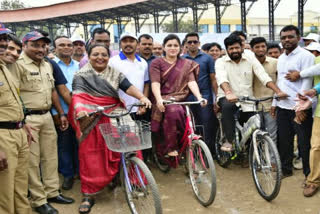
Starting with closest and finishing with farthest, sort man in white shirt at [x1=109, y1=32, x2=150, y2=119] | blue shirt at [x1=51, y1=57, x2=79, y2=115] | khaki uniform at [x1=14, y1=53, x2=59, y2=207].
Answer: khaki uniform at [x1=14, y1=53, x2=59, y2=207]
blue shirt at [x1=51, y1=57, x2=79, y2=115]
man in white shirt at [x1=109, y1=32, x2=150, y2=119]

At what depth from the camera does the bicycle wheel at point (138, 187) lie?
297 centimetres

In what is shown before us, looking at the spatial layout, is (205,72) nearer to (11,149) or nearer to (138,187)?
(138,187)

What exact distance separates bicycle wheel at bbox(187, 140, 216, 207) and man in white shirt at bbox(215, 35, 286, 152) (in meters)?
0.62

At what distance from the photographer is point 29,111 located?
3.26m

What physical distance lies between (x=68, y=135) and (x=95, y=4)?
47.5ft

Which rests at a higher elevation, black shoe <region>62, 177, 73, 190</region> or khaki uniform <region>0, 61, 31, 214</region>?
khaki uniform <region>0, 61, 31, 214</region>

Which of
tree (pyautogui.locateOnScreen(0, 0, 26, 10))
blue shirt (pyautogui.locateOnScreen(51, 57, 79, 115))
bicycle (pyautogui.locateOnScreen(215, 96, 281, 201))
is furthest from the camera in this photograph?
tree (pyautogui.locateOnScreen(0, 0, 26, 10))

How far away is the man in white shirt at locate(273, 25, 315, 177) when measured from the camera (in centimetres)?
368

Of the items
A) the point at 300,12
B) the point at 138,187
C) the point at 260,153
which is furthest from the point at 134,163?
the point at 300,12

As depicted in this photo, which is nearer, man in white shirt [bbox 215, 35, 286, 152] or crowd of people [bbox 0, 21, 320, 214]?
crowd of people [bbox 0, 21, 320, 214]

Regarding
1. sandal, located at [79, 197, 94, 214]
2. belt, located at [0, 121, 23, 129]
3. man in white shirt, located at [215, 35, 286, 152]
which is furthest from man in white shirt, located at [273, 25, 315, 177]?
belt, located at [0, 121, 23, 129]

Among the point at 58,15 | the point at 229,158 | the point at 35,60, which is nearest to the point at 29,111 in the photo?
the point at 35,60

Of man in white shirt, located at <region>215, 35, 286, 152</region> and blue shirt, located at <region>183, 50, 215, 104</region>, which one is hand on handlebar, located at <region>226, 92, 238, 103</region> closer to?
man in white shirt, located at <region>215, 35, 286, 152</region>

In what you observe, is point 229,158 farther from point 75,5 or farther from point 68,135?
point 75,5
